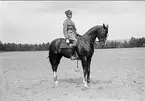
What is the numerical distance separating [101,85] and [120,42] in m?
23.0

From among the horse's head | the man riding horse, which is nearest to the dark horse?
the horse's head

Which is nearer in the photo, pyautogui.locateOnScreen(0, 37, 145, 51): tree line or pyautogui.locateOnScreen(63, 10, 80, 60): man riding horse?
pyautogui.locateOnScreen(63, 10, 80, 60): man riding horse

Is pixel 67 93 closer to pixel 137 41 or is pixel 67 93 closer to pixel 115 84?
pixel 115 84

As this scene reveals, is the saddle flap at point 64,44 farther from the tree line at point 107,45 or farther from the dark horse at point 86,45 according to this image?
the tree line at point 107,45

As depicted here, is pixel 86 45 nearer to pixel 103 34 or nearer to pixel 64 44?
Answer: pixel 103 34

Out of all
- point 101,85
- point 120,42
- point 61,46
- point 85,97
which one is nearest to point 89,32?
point 61,46

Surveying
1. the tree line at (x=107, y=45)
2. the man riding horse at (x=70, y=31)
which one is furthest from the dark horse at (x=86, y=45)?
the tree line at (x=107, y=45)

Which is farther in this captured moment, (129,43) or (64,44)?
(129,43)

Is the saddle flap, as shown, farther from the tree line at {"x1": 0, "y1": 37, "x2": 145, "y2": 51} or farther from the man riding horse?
the tree line at {"x1": 0, "y1": 37, "x2": 145, "y2": 51}

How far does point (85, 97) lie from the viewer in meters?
9.07

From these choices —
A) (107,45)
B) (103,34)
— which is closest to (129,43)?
(107,45)

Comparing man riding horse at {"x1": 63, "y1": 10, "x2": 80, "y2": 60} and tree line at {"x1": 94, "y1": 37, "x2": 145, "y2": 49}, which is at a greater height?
man riding horse at {"x1": 63, "y1": 10, "x2": 80, "y2": 60}

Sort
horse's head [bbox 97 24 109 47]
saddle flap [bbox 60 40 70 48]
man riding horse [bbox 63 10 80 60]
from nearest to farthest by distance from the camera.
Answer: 1. horse's head [bbox 97 24 109 47]
2. man riding horse [bbox 63 10 80 60]
3. saddle flap [bbox 60 40 70 48]

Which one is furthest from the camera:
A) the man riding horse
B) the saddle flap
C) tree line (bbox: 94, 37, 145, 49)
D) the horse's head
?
tree line (bbox: 94, 37, 145, 49)
